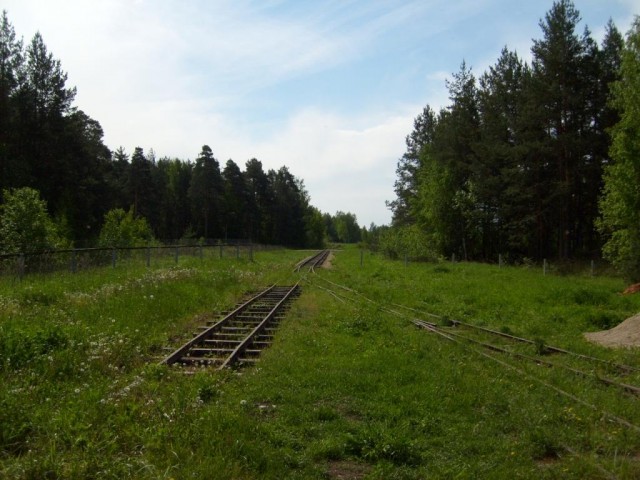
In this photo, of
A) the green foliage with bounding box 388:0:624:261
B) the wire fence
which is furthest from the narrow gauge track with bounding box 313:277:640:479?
the green foliage with bounding box 388:0:624:261

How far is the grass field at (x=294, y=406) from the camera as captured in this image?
4777 millimetres

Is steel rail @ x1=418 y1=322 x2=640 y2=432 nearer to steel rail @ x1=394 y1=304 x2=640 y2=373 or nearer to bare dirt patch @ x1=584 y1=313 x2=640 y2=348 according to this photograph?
steel rail @ x1=394 y1=304 x2=640 y2=373

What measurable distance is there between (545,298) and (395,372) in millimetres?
11922

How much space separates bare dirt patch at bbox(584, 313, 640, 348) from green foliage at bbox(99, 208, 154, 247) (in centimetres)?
2962

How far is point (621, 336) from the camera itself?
1179 centimetres

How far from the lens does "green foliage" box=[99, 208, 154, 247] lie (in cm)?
3579

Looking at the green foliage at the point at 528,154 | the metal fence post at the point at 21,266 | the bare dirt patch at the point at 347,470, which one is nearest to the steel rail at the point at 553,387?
the bare dirt patch at the point at 347,470

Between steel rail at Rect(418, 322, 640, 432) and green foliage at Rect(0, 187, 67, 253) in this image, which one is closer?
steel rail at Rect(418, 322, 640, 432)

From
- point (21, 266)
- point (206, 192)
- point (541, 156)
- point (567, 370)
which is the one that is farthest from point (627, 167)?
point (206, 192)

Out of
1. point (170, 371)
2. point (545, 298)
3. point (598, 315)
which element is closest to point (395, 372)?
point (170, 371)

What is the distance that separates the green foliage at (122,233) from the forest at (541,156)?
2449 centimetres

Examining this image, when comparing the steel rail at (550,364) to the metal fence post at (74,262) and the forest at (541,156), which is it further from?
the forest at (541,156)

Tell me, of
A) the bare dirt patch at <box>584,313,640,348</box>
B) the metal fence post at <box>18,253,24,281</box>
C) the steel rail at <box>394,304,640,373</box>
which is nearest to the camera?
the steel rail at <box>394,304,640,373</box>

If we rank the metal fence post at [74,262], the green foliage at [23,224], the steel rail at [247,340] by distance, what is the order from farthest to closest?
the green foliage at [23,224]
the metal fence post at [74,262]
the steel rail at [247,340]
